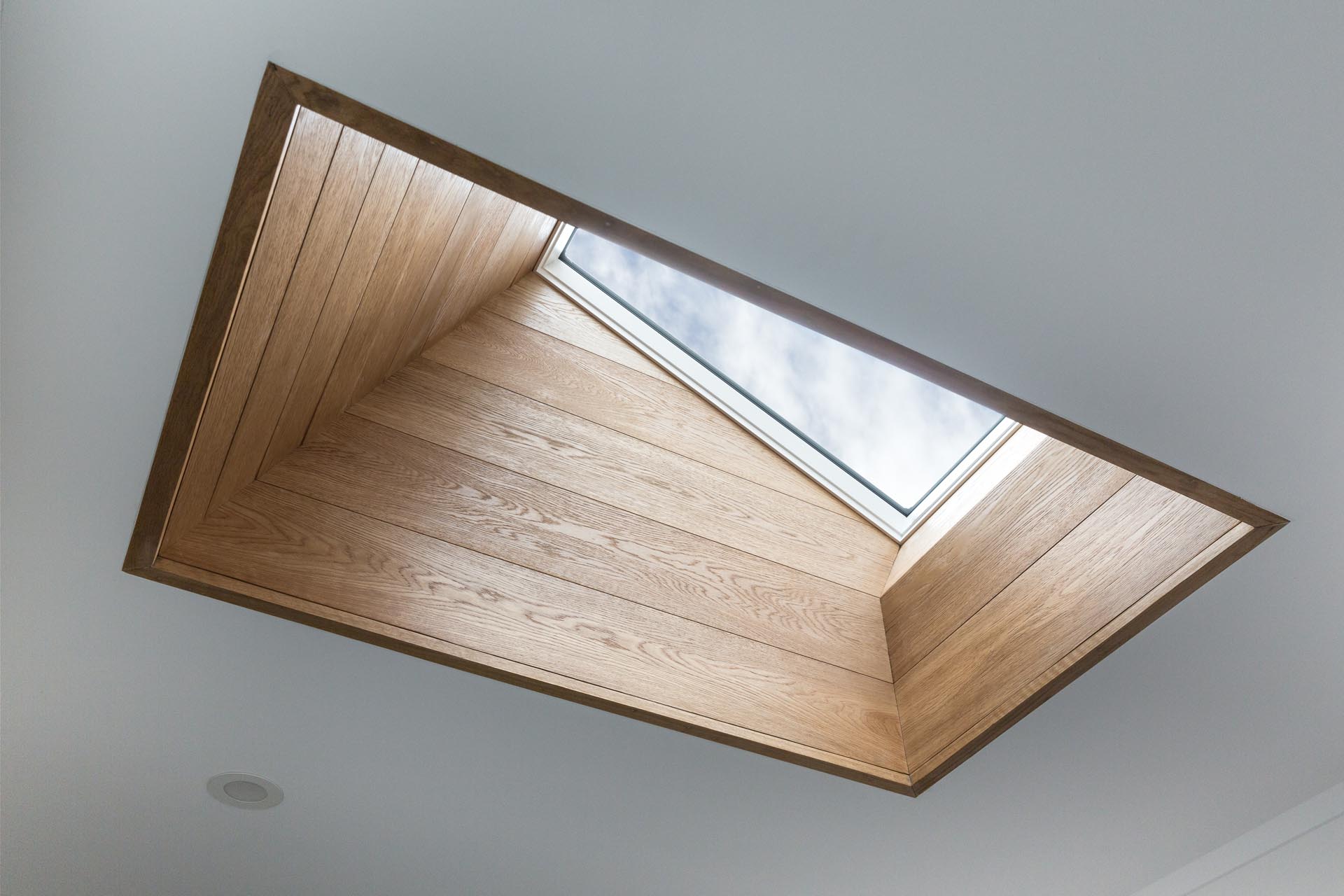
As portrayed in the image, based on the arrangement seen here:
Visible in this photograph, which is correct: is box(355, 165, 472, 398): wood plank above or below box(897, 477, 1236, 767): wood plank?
above

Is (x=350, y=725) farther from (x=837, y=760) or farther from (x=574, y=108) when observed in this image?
(x=574, y=108)

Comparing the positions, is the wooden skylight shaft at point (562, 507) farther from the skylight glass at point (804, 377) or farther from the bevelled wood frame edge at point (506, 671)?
the skylight glass at point (804, 377)

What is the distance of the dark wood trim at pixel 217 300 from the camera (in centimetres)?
114

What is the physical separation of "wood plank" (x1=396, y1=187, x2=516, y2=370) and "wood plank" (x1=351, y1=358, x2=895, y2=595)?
0.10m

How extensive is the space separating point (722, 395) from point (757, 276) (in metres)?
1.22

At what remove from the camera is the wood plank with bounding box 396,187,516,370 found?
1912 millimetres

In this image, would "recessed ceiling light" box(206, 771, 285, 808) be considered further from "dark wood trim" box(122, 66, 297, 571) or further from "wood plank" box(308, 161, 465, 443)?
"wood plank" box(308, 161, 465, 443)

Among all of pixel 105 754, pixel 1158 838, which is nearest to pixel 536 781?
pixel 105 754

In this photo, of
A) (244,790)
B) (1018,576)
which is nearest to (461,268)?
(244,790)

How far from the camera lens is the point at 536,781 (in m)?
2.00

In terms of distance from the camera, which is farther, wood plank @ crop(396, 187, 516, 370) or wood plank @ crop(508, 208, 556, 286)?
wood plank @ crop(508, 208, 556, 286)

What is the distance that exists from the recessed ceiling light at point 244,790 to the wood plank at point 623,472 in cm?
79

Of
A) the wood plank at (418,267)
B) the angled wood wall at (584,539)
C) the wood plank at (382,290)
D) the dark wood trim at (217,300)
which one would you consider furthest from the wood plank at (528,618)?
the wood plank at (418,267)

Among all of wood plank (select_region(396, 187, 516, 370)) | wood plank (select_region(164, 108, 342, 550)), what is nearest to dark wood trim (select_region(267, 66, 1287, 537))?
wood plank (select_region(164, 108, 342, 550))
